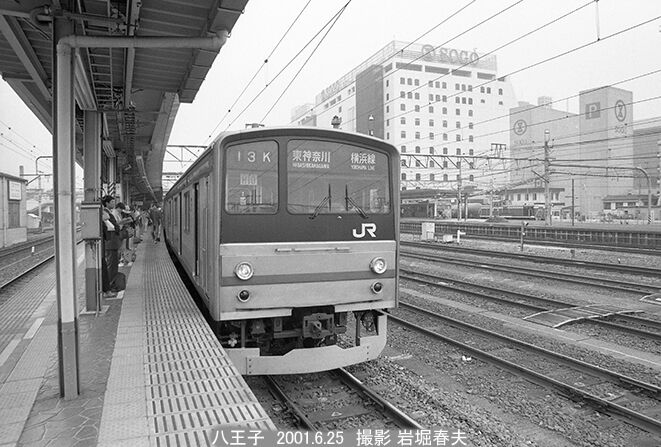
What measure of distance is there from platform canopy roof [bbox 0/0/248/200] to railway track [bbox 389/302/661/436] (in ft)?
17.3

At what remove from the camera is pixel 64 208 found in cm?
392

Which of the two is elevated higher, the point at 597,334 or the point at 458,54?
the point at 458,54

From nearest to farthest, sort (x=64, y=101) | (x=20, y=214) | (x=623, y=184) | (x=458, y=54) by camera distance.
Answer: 1. (x=64, y=101)
2. (x=20, y=214)
3. (x=623, y=184)
4. (x=458, y=54)

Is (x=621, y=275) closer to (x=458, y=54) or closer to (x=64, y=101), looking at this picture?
(x=64, y=101)

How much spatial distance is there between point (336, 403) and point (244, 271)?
1719mm

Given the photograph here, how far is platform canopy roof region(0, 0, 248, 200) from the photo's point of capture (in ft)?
14.0

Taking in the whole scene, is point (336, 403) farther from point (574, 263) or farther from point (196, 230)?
point (574, 263)

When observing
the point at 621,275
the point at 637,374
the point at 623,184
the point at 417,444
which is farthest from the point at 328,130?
the point at 623,184

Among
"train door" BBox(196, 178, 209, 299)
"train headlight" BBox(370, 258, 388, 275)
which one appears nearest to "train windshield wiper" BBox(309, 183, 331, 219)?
"train headlight" BBox(370, 258, 388, 275)

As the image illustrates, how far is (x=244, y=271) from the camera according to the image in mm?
4938

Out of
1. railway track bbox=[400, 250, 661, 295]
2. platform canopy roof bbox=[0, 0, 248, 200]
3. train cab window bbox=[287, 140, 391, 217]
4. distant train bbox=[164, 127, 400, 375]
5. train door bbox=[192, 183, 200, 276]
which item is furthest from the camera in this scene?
railway track bbox=[400, 250, 661, 295]

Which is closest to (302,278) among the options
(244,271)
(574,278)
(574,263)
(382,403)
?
(244,271)

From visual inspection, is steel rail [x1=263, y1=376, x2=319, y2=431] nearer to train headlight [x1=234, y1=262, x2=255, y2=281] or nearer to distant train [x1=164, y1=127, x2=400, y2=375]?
distant train [x1=164, y1=127, x2=400, y2=375]

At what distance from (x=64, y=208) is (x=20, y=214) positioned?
1129 inches
